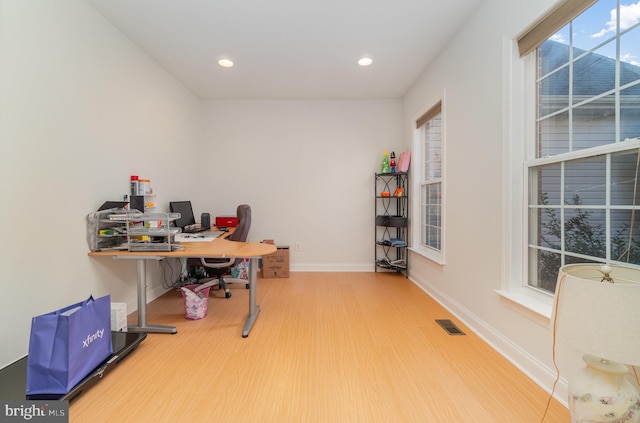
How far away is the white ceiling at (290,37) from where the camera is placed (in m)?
2.35

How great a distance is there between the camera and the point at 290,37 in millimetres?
2756

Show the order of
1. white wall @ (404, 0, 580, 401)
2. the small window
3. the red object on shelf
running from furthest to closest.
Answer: the red object on shelf, the small window, white wall @ (404, 0, 580, 401)

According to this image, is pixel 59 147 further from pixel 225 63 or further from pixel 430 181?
pixel 430 181

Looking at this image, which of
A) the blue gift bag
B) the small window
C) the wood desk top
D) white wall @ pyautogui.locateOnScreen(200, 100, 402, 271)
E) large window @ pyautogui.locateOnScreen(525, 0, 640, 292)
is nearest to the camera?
large window @ pyautogui.locateOnScreen(525, 0, 640, 292)

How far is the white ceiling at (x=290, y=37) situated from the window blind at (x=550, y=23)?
726 mm

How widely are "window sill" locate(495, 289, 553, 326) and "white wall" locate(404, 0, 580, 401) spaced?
1 centimetres

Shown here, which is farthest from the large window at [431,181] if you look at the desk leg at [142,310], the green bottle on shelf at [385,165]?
the desk leg at [142,310]

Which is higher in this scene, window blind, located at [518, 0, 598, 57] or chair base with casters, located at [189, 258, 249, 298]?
window blind, located at [518, 0, 598, 57]

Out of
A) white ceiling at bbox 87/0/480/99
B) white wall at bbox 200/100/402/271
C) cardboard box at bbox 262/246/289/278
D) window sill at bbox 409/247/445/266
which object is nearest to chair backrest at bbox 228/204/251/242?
cardboard box at bbox 262/246/289/278

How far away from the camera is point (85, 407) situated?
152 cm

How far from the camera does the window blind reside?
1544 millimetres

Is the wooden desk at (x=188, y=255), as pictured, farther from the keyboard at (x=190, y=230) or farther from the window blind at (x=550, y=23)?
the window blind at (x=550, y=23)

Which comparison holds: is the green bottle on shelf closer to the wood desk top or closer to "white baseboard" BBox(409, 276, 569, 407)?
"white baseboard" BBox(409, 276, 569, 407)

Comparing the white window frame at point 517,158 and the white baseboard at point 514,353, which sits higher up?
the white window frame at point 517,158
